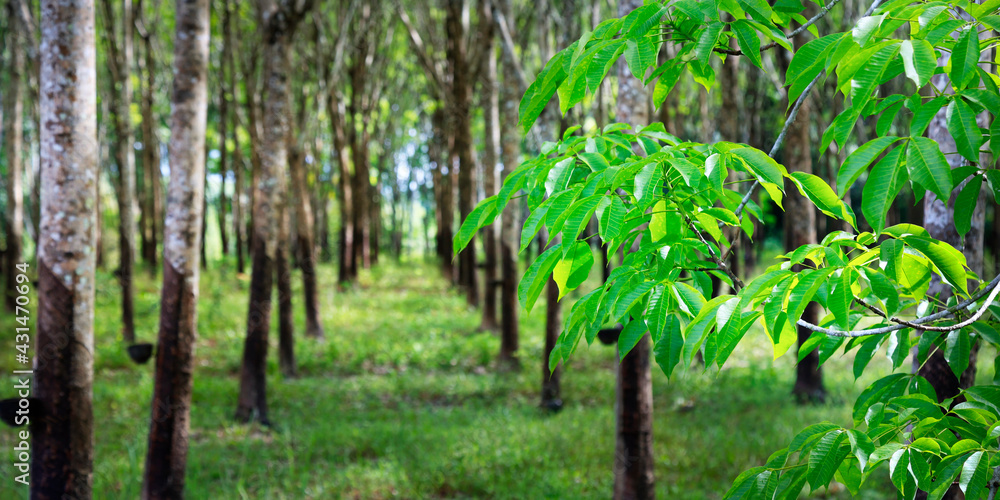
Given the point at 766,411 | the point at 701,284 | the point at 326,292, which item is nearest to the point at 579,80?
the point at 701,284

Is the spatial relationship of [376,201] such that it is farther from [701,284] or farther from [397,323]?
[701,284]

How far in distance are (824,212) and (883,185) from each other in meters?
0.20

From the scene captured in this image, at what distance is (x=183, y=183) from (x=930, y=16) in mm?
4480

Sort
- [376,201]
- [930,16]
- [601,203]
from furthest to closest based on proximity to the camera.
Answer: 1. [376,201]
2. [601,203]
3. [930,16]

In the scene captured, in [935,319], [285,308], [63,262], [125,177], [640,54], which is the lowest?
[285,308]

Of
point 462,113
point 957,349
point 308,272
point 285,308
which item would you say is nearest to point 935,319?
point 957,349

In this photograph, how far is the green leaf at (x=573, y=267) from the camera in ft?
5.49

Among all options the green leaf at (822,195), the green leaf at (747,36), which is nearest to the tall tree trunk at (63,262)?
the green leaf at (747,36)

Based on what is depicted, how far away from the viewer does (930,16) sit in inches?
52.8

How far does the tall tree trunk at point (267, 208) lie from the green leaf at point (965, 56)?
6.77 metres

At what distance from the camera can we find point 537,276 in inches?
67.3

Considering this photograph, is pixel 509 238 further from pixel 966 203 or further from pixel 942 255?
pixel 942 255

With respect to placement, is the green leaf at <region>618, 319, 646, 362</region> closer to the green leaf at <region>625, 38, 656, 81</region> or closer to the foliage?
the foliage

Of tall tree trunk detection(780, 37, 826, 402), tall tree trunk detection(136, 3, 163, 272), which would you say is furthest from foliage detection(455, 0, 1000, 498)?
tall tree trunk detection(136, 3, 163, 272)
